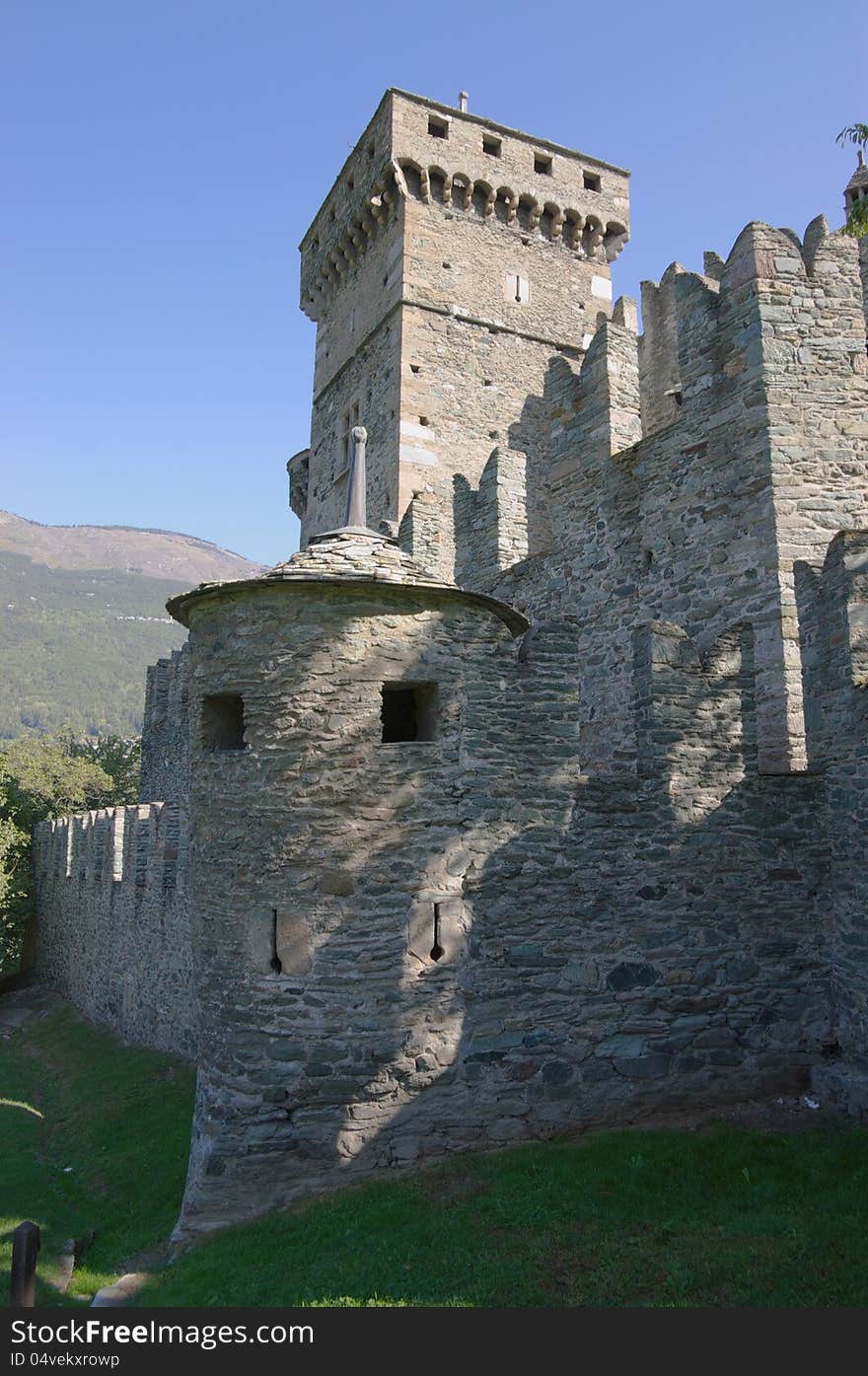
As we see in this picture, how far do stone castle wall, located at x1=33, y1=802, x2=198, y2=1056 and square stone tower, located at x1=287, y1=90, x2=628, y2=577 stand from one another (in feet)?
27.0

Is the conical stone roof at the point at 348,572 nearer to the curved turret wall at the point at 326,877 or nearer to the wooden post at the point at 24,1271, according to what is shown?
the curved turret wall at the point at 326,877

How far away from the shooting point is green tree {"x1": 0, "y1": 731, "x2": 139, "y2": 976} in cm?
2431

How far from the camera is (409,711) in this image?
349 inches

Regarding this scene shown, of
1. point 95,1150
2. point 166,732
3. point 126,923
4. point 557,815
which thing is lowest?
point 95,1150

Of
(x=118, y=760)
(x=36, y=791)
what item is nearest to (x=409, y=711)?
(x=36, y=791)

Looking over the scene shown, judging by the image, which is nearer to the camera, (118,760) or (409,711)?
(409,711)

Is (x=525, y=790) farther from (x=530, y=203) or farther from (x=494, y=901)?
(x=530, y=203)

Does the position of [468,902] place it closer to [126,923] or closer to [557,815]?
[557,815]

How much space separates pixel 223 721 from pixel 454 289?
1565cm

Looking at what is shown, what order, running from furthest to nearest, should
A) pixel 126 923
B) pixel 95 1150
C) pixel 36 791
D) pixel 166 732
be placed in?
pixel 36 791
pixel 166 732
pixel 126 923
pixel 95 1150

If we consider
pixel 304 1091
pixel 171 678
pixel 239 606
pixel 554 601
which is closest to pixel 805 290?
pixel 554 601

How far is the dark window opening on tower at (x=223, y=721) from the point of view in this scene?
8.10 metres

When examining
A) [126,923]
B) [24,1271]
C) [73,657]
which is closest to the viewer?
[24,1271]

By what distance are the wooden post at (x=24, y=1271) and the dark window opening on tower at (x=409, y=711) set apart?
425cm
